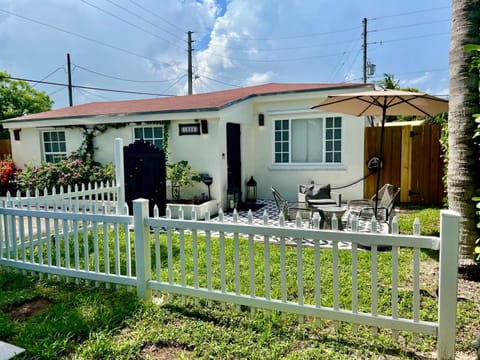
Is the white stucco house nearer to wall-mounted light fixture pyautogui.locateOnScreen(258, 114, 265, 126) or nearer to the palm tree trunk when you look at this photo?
wall-mounted light fixture pyautogui.locateOnScreen(258, 114, 265, 126)

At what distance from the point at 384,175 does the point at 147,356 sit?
27.5ft

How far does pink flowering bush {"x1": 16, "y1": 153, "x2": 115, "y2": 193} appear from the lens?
9750mm

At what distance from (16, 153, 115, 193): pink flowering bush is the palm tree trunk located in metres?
8.51

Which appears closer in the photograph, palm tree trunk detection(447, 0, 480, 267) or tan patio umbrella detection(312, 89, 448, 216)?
palm tree trunk detection(447, 0, 480, 267)

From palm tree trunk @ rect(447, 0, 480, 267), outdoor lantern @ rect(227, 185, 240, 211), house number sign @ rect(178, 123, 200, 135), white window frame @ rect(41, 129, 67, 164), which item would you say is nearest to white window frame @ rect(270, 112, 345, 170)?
outdoor lantern @ rect(227, 185, 240, 211)

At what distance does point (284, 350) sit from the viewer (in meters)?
2.61

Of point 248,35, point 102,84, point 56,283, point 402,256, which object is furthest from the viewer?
point 248,35

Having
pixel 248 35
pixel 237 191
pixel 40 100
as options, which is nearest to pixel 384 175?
pixel 237 191

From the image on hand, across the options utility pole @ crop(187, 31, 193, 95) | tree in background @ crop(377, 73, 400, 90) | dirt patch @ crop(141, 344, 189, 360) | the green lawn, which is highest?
utility pole @ crop(187, 31, 193, 95)

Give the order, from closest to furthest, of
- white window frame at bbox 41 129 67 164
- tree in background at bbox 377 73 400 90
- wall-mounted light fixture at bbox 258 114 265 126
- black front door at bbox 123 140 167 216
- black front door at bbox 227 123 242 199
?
black front door at bbox 123 140 167 216 → black front door at bbox 227 123 242 199 → wall-mounted light fixture at bbox 258 114 265 126 → white window frame at bbox 41 129 67 164 → tree in background at bbox 377 73 400 90

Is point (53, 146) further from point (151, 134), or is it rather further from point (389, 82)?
point (389, 82)

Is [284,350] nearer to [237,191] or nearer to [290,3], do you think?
[237,191]

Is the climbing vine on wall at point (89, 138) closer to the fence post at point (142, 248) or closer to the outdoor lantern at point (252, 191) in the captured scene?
the outdoor lantern at point (252, 191)

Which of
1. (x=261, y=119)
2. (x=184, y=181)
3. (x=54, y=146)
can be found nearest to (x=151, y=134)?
(x=184, y=181)
